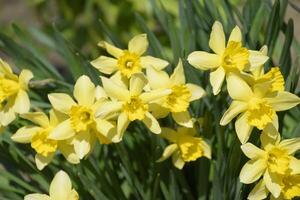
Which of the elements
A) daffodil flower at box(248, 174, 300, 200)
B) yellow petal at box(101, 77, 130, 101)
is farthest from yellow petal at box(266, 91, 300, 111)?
yellow petal at box(101, 77, 130, 101)

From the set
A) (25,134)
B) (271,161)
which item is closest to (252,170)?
(271,161)

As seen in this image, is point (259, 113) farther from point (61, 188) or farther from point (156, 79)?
point (61, 188)

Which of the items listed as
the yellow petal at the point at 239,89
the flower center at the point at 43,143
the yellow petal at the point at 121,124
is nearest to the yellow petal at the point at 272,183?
the yellow petal at the point at 239,89

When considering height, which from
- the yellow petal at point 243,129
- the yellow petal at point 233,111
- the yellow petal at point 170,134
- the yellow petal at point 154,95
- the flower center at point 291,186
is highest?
the yellow petal at point 154,95

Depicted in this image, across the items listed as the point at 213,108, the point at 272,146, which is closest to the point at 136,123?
the point at 213,108

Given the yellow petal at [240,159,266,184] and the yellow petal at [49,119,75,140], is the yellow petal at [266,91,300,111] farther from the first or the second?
the yellow petal at [49,119,75,140]

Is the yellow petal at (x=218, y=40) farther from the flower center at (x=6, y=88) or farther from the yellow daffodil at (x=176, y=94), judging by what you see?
the flower center at (x=6, y=88)
